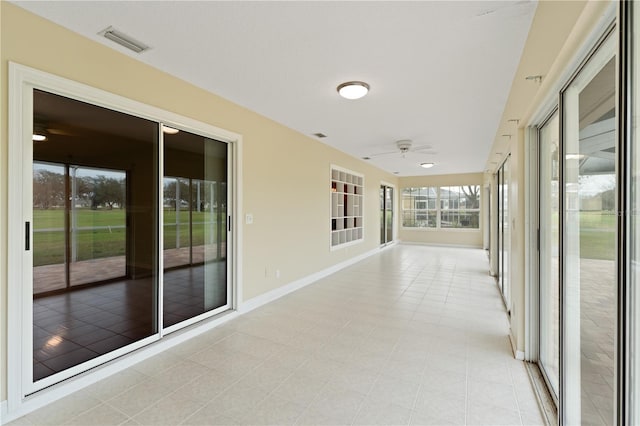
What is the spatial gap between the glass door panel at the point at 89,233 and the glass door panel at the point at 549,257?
341 cm

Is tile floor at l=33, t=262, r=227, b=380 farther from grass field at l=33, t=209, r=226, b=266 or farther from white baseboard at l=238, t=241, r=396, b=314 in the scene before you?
white baseboard at l=238, t=241, r=396, b=314

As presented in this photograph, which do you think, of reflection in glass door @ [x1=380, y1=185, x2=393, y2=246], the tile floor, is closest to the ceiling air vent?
the tile floor

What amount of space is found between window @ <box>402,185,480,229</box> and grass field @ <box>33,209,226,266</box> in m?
9.45

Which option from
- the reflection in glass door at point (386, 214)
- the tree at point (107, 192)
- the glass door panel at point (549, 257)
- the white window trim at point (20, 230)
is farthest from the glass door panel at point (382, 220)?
the white window trim at point (20, 230)

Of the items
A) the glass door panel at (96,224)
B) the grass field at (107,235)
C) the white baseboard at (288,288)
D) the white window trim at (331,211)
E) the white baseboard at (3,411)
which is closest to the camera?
the grass field at (107,235)

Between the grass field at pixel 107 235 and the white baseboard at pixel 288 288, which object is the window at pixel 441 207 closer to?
the white baseboard at pixel 288 288

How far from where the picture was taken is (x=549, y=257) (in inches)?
88.6

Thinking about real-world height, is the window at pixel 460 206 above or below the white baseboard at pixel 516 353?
above

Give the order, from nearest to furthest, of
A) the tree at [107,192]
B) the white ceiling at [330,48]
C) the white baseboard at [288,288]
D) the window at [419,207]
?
the white ceiling at [330,48] → the tree at [107,192] → the white baseboard at [288,288] → the window at [419,207]

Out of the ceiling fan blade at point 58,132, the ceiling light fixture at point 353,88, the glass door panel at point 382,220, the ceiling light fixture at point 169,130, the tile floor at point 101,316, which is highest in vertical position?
the ceiling light fixture at point 353,88

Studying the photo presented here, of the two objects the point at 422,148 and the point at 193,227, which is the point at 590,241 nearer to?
the point at 193,227

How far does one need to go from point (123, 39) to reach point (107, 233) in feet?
5.24

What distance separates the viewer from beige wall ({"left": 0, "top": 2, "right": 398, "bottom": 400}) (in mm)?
1903

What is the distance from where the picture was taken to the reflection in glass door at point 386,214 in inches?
380
